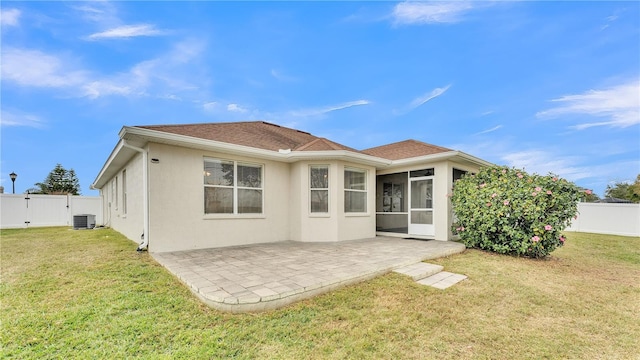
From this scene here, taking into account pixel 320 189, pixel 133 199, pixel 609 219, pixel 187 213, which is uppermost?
pixel 320 189

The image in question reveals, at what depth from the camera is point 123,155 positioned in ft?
26.9

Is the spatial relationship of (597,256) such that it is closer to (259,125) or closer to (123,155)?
(259,125)

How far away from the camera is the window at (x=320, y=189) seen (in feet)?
28.2

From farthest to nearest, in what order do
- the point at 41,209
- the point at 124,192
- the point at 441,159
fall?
the point at 41,209, the point at 124,192, the point at 441,159

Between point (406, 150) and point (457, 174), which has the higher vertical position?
point (406, 150)

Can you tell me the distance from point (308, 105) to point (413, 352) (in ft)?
50.7

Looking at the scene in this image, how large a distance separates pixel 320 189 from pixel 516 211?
545 centimetres

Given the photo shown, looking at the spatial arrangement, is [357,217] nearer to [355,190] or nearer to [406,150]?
[355,190]

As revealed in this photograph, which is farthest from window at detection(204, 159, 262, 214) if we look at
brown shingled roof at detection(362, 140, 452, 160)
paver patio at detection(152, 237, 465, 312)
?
brown shingled roof at detection(362, 140, 452, 160)

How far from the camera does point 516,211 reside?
6988 millimetres

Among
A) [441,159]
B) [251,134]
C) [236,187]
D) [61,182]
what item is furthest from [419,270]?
[61,182]

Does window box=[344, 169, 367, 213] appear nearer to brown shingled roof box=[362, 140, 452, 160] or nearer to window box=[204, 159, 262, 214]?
brown shingled roof box=[362, 140, 452, 160]

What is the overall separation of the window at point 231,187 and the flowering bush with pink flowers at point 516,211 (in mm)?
6355

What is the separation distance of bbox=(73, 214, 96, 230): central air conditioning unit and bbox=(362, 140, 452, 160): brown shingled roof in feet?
51.6
